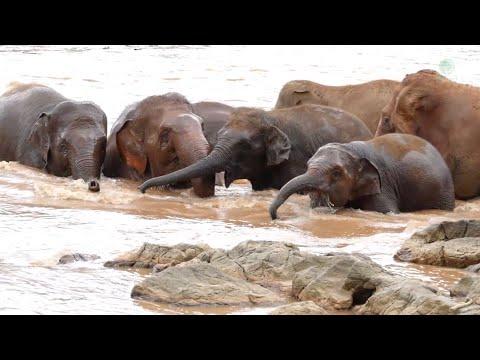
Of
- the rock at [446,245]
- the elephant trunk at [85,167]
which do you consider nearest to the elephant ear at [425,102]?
the elephant trunk at [85,167]

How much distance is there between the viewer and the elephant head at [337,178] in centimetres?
1089

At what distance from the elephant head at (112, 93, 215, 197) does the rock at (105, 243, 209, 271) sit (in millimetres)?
3601

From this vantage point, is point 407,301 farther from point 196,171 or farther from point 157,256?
point 196,171

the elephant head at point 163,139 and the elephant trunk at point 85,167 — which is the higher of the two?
the elephant head at point 163,139

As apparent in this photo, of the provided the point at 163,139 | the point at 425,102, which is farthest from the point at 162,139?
the point at 425,102

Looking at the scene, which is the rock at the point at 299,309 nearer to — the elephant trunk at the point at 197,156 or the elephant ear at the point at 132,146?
the elephant trunk at the point at 197,156

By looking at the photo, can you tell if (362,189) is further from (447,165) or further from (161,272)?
(161,272)

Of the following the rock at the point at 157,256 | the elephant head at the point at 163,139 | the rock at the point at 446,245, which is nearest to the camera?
the rock at the point at 157,256

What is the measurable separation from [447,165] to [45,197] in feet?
14.2

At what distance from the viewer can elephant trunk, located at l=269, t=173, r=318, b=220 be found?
10633 mm

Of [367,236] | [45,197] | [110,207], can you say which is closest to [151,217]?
[110,207]

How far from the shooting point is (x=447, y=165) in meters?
12.6

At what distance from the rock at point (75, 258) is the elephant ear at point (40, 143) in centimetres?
463

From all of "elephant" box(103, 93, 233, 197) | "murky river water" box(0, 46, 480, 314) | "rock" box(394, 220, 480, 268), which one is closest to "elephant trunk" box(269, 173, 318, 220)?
"murky river water" box(0, 46, 480, 314)
